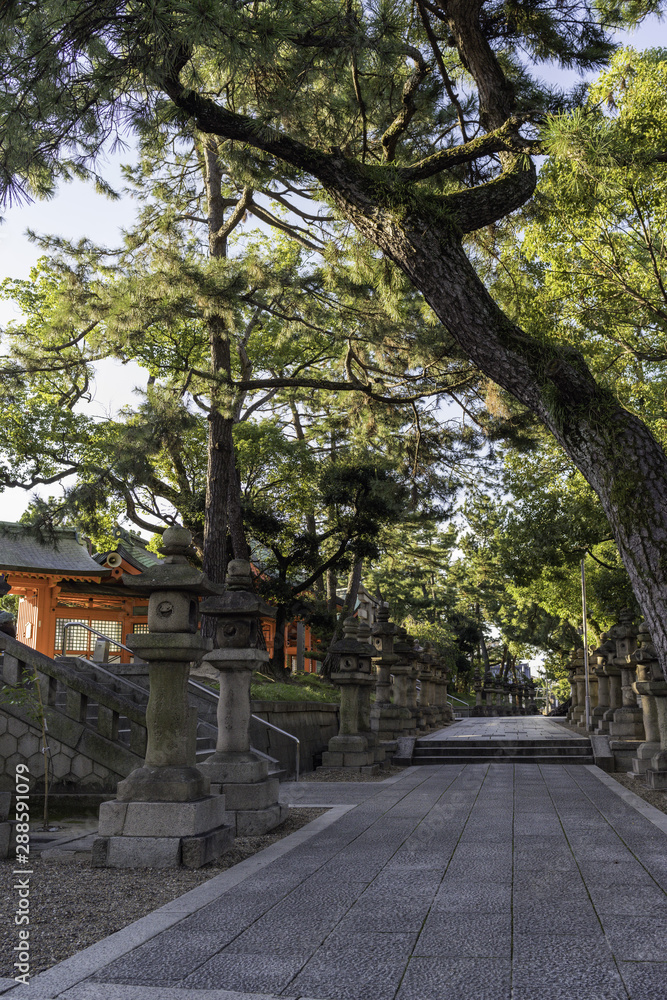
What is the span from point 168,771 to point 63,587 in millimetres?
16584

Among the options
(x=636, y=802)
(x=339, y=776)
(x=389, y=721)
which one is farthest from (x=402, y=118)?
(x=389, y=721)

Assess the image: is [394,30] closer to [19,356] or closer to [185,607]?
[185,607]

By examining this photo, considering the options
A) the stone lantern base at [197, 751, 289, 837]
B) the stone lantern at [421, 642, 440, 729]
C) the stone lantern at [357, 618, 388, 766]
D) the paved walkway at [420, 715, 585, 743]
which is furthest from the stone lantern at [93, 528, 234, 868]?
the stone lantern at [421, 642, 440, 729]

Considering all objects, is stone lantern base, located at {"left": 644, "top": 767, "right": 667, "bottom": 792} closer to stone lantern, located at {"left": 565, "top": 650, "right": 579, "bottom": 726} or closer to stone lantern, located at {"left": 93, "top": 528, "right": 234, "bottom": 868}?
stone lantern, located at {"left": 93, "top": 528, "right": 234, "bottom": 868}

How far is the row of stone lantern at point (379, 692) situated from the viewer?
12594mm

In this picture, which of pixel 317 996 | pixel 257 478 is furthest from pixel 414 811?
pixel 257 478

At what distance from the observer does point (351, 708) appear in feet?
42.0

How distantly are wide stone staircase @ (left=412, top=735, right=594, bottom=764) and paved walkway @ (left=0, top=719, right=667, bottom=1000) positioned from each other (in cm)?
743

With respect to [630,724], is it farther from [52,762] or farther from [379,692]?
[52,762]

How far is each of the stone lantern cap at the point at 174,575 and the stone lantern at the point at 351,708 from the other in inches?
259

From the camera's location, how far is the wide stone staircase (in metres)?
14.3

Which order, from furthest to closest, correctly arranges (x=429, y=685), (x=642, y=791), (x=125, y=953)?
1. (x=429, y=685)
2. (x=642, y=791)
3. (x=125, y=953)

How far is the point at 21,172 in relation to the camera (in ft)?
23.7

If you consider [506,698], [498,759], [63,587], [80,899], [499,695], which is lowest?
[506,698]
